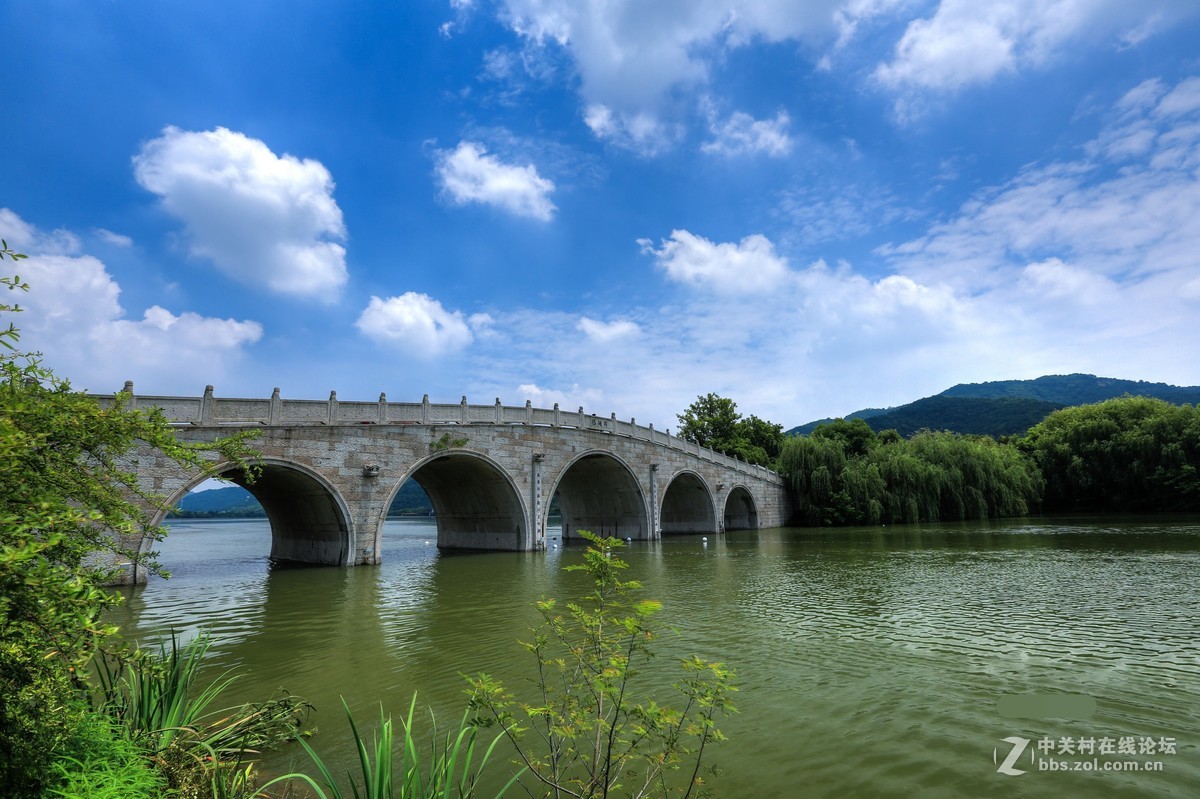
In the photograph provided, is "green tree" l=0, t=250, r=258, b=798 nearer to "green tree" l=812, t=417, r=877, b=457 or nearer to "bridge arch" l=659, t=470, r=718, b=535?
"bridge arch" l=659, t=470, r=718, b=535

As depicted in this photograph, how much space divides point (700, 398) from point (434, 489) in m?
27.8

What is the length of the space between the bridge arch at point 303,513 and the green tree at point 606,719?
1389cm

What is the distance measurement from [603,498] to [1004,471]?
84.0 feet

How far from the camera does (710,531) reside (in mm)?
35562

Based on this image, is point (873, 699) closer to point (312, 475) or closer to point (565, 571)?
point (565, 571)

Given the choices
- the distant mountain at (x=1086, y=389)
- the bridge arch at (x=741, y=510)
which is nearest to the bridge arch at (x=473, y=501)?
the bridge arch at (x=741, y=510)

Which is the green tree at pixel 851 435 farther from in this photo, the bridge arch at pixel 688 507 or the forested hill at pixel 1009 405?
the forested hill at pixel 1009 405

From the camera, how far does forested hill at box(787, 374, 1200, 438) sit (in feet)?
337

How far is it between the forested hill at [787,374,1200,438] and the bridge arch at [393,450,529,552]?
150ft

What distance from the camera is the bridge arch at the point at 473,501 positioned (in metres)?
23.8

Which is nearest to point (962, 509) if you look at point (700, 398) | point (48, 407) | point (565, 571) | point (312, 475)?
point (700, 398)

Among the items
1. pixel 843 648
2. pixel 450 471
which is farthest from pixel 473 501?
pixel 843 648

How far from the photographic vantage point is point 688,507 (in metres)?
37.0

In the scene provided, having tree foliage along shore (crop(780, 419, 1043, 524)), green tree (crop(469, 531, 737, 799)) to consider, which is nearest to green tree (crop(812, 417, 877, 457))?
tree foliage along shore (crop(780, 419, 1043, 524))
